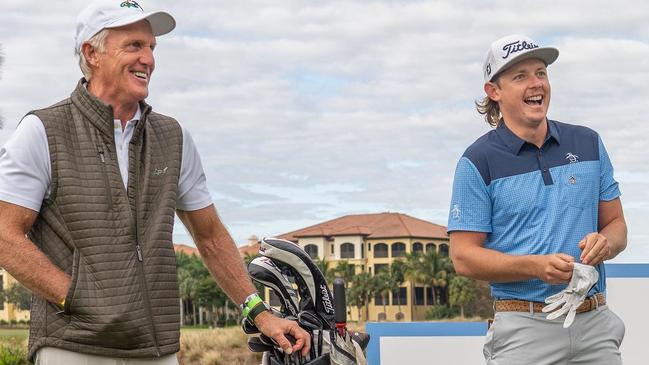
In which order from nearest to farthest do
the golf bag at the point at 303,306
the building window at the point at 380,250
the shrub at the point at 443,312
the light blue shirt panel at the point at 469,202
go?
1. the golf bag at the point at 303,306
2. the light blue shirt panel at the point at 469,202
3. the shrub at the point at 443,312
4. the building window at the point at 380,250

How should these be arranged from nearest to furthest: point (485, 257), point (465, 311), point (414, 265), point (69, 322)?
1. point (69, 322)
2. point (485, 257)
3. point (465, 311)
4. point (414, 265)

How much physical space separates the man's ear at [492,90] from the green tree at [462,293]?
81093mm

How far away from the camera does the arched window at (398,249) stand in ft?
315

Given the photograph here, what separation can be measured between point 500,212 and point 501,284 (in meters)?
0.28

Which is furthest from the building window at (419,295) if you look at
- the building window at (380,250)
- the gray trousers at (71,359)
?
the gray trousers at (71,359)

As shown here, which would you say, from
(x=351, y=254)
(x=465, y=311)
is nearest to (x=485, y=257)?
(x=465, y=311)

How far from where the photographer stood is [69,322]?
3412 mm

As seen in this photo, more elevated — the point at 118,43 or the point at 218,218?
the point at 118,43

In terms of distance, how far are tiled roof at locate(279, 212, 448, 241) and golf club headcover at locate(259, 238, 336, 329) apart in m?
91.1

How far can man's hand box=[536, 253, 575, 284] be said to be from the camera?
149 inches

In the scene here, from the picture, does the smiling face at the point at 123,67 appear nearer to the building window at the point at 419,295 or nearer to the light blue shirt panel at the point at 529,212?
the light blue shirt panel at the point at 529,212

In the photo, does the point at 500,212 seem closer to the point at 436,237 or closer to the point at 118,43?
the point at 118,43

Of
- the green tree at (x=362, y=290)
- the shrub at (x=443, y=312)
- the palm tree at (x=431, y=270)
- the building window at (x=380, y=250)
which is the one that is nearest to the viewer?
the shrub at (x=443, y=312)

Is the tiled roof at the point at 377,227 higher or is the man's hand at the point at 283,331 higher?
the tiled roof at the point at 377,227
